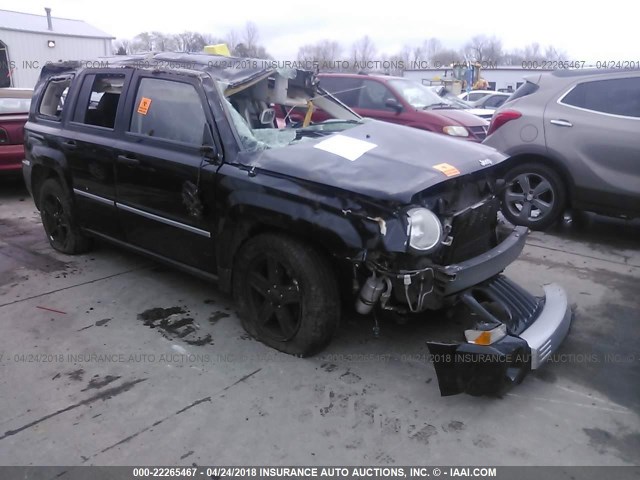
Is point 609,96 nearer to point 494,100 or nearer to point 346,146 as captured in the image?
point 346,146

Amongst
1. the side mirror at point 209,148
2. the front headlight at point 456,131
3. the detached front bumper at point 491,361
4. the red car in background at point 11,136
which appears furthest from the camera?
the front headlight at point 456,131

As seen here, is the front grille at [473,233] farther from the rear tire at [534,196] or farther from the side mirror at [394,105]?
the side mirror at [394,105]

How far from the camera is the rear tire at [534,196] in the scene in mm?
5910

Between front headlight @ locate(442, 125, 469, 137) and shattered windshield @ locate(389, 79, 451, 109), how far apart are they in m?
0.70

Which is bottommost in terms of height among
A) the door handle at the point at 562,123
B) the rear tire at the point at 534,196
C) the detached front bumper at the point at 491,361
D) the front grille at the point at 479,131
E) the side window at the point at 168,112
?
the detached front bumper at the point at 491,361

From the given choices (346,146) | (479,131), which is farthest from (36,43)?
(346,146)

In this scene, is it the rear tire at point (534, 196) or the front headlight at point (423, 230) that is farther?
the rear tire at point (534, 196)

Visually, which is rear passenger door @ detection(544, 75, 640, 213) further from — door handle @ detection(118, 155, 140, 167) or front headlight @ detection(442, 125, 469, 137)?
door handle @ detection(118, 155, 140, 167)

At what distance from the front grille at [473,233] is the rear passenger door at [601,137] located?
2435mm

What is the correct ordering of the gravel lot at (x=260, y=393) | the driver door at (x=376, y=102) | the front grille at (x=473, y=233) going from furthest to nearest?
the driver door at (x=376, y=102)
the front grille at (x=473, y=233)
the gravel lot at (x=260, y=393)

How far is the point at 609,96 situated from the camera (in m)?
5.60

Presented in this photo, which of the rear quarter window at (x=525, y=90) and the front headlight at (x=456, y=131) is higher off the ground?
the rear quarter window at (x=525, y=90)

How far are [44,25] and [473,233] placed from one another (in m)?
29.4

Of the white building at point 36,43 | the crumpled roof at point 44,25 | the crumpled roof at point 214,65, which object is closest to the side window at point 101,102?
the crumpled roof at point 214,65
